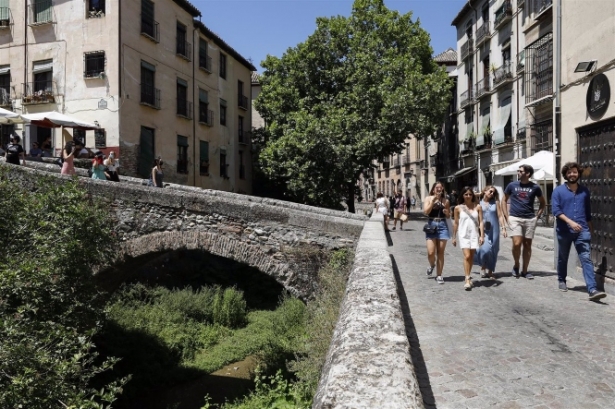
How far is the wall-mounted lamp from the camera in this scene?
6.82m

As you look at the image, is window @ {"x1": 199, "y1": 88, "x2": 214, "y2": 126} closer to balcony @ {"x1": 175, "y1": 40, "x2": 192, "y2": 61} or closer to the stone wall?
balcony @ {"x1": 175, "y1": 40, "x2": 192, "y2": 61}

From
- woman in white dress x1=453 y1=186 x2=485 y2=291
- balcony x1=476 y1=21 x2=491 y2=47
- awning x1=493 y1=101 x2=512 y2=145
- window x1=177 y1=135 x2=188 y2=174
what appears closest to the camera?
woman in white dress x1=453 y1=186 x2=485 y2=291

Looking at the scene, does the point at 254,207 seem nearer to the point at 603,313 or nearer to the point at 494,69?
the point at 603,313

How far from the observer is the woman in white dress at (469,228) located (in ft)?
22.2

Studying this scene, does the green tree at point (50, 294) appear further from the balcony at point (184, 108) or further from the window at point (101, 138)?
the balcony at point (184, 108)

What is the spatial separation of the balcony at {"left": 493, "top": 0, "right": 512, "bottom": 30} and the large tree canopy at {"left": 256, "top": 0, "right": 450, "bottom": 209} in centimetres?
335

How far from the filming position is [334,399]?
1.96m

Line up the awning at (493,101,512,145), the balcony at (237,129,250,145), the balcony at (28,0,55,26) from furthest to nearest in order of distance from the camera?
1. the balcony at (237,129,250,145)
2. the awning at (493,101,512,145)
3. the balcony at (28,0,55,26)

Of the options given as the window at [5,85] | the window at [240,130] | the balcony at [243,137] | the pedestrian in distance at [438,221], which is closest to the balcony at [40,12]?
the window at [5,85]

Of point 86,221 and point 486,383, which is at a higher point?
point 86,221

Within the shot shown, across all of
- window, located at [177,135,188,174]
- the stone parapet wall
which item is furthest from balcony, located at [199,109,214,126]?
the stone parapet wall

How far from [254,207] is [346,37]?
16.4 m

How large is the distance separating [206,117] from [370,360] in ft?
76.0

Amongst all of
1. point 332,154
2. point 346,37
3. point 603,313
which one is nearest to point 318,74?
point 346,37
